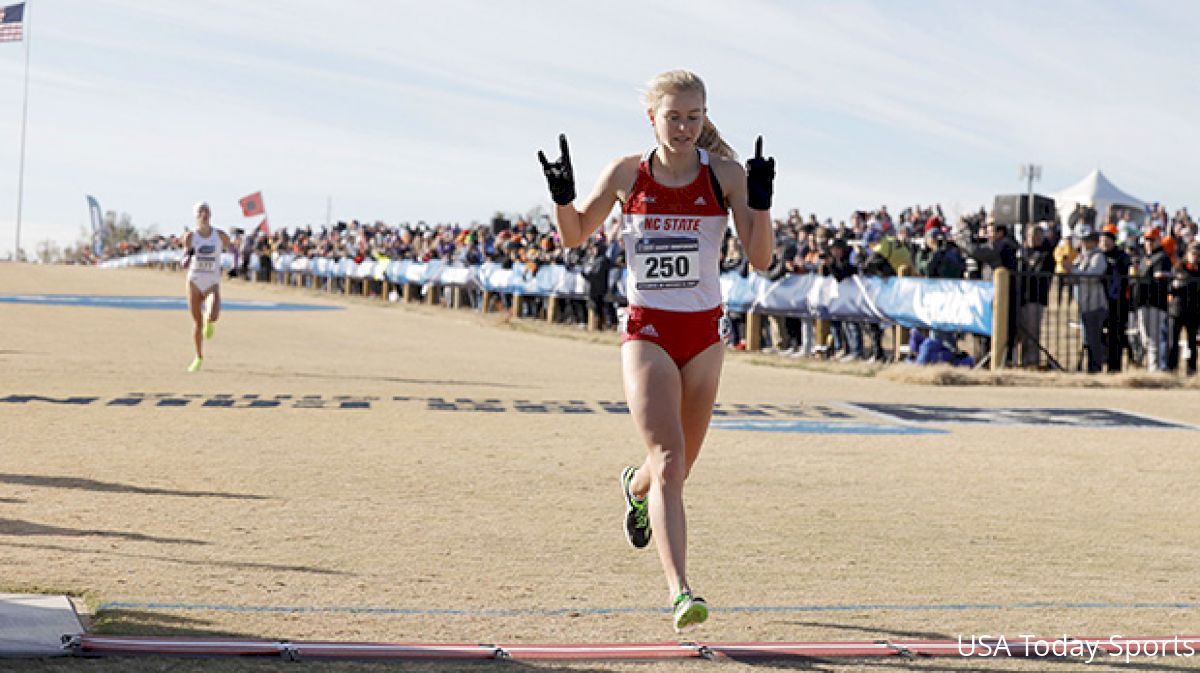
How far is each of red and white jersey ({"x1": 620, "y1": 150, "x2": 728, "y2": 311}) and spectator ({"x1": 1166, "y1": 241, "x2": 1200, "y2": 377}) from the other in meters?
18.4

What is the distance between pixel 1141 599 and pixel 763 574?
5.50 feet

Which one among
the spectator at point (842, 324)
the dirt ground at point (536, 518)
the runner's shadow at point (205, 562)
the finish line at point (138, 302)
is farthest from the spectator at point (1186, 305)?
the finish line at point (138, 302)

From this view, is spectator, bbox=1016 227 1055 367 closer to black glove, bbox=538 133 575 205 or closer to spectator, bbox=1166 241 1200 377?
spectator, bbox=1166 241 1200 377

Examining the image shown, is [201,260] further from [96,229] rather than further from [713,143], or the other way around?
[96,229]

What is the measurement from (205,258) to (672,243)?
1558 cm

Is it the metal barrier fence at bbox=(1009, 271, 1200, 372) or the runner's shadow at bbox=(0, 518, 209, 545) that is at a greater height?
the metal barrier fence at bbox=(1009, 271, 1200, 372)

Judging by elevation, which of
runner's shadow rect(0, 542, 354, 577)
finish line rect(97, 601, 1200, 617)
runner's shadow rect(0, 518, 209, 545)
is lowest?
runner's shadow rect(0, 518, 209, 545)

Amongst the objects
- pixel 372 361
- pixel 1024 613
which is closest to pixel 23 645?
pixel 1024 613

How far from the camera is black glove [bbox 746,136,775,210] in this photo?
6227 mm

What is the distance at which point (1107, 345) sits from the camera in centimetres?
2344

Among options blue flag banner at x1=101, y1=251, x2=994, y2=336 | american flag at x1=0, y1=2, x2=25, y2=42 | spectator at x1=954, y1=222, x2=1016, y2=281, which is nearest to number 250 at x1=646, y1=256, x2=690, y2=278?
blue flag banner at x1=101, y1=251, x2=994, y2=336

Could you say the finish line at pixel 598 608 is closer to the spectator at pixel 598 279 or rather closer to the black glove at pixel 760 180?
the black glove at pixel 760 180

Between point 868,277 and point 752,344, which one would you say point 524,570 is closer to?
point 868,277

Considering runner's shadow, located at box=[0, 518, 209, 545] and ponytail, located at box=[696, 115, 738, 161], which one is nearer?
ponytail, located at box=[696, 115, 738, 161]
